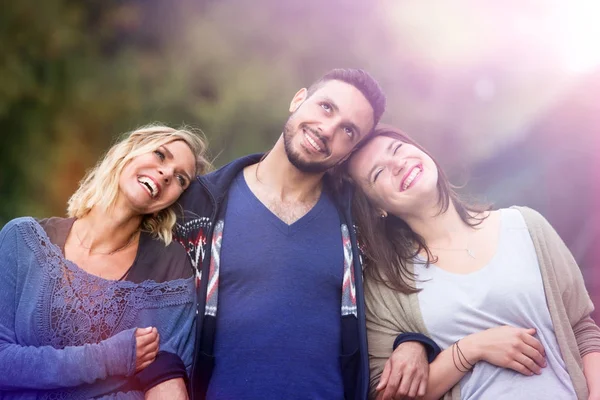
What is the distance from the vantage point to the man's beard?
1.58 meters

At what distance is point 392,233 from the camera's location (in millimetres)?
1672

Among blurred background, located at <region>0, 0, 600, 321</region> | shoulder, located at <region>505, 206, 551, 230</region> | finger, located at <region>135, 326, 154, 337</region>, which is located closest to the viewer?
finger, located at <region>135, 326, 154, 337</region>

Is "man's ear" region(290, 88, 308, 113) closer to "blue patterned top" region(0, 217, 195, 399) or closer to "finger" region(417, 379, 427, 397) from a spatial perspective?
"blue patterned top" region(0, 217, 195, 399)

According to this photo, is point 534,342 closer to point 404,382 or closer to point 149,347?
point 404,382

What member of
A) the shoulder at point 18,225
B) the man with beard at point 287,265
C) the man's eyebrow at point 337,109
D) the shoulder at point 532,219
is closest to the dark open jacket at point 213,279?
the man with beard at point 287,265

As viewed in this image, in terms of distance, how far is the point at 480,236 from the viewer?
161cm

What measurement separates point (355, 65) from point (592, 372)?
1.17 meters

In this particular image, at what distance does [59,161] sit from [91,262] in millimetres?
572

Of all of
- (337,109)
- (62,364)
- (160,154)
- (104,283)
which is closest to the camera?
(62,364)

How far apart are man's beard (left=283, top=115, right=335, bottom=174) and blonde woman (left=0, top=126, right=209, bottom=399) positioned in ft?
0.88

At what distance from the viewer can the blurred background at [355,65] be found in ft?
6.10

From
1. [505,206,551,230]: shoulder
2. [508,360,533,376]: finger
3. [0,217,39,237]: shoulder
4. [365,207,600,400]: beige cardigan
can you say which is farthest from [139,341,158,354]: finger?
[505,206,551,230]: shoulder

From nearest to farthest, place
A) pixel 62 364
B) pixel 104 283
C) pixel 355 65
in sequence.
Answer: pixel 62 364 < pixel 104 283 < pixel 355 65

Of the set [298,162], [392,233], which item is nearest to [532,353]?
[392,233]
